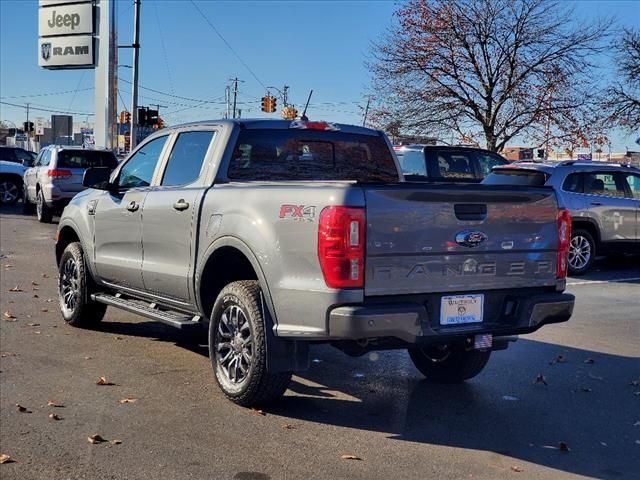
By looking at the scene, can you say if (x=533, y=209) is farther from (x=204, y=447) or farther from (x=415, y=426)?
(x=204, y=447)

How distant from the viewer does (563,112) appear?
25594 millimetres

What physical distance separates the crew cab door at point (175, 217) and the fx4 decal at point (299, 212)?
112cm

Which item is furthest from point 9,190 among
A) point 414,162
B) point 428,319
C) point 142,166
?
point 428,319

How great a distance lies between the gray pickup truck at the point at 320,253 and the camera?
4.67m

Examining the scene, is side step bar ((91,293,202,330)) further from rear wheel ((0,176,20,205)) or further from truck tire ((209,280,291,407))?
rear wheel ((0,176,20,205))

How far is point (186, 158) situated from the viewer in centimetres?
642

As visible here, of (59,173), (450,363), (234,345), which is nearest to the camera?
(234,345)

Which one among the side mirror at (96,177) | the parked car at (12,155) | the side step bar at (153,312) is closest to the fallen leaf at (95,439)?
the side step bar at (153,312)

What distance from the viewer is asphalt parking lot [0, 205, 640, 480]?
14.6ft

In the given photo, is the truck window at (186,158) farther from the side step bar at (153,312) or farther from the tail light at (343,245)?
the tail light at (343,245)

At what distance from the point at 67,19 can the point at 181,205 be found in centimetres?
3274

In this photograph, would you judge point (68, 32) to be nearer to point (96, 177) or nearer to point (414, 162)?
point (414, 162)

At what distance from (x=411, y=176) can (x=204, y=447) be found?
→ 30.7 feet

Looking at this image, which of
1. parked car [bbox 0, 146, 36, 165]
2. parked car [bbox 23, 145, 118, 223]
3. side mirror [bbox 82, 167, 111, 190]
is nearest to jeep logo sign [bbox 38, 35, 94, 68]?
parked car [bbox 0, 146, 36, 165]
